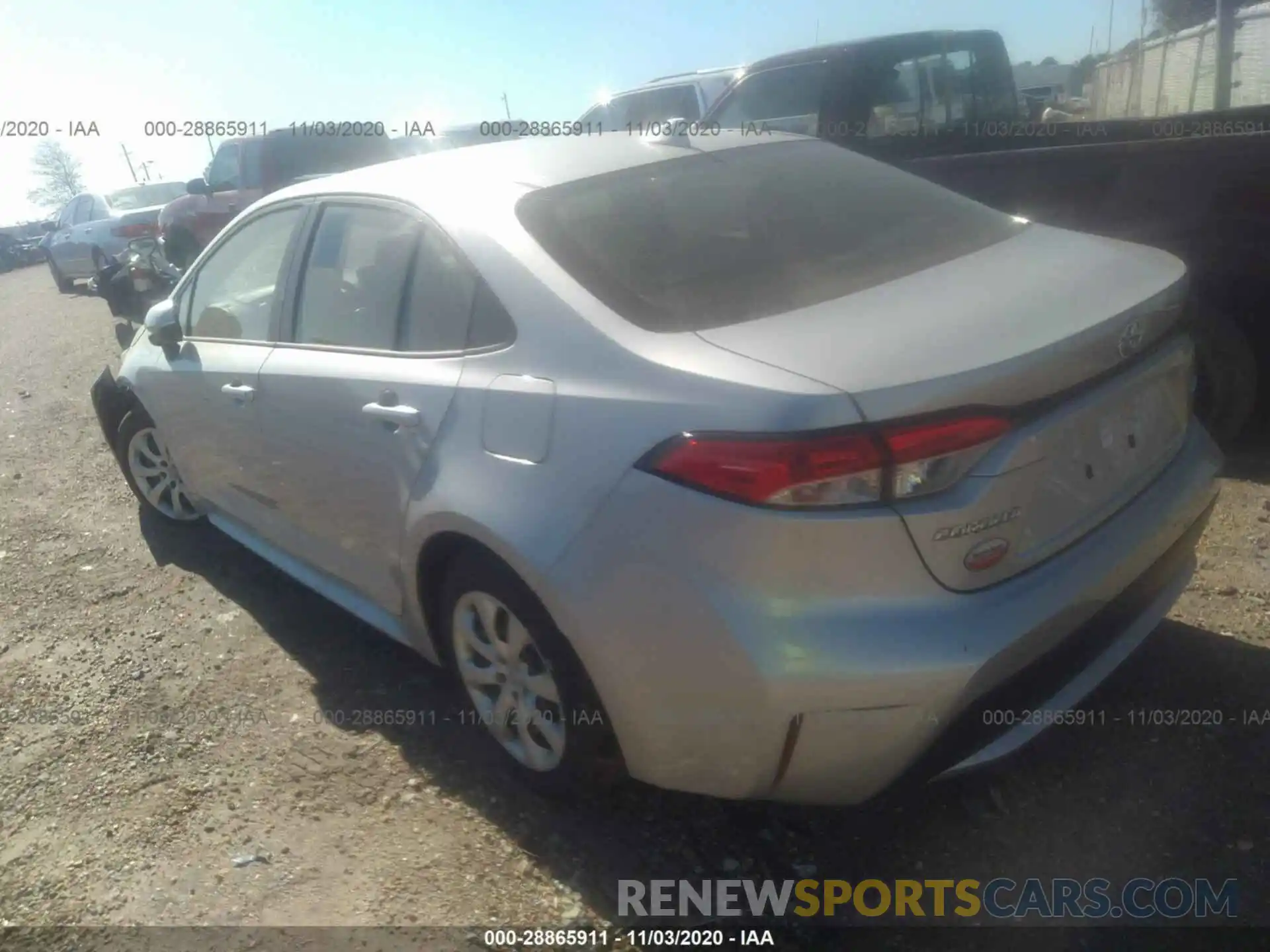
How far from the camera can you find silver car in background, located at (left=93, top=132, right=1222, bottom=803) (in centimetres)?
202

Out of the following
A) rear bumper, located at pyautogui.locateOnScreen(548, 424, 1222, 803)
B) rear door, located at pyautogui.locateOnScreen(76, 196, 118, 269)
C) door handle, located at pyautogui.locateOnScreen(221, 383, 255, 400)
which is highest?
door handle, located at pyautogui.locateOnScreen(221, 383, 255, 400)

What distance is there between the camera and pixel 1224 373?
419cm

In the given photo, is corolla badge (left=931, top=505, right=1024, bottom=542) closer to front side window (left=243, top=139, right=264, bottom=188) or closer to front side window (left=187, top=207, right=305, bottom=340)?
front side window (left=187, top=207, right=305, bottom=340)

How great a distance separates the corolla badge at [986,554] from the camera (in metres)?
2.07

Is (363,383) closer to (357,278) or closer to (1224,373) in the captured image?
(357,278)

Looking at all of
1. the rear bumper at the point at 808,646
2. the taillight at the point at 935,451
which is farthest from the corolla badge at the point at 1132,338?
the taillight at the point at 935,451

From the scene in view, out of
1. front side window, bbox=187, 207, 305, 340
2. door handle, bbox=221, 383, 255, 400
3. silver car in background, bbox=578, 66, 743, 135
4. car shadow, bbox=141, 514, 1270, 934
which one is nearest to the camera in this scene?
car shadow, bbox=141, 514, 1270, 934

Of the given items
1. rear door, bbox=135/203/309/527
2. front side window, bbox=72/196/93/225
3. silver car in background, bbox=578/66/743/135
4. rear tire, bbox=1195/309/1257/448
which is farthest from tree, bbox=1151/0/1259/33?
rear door, bbox=135/203/309/527

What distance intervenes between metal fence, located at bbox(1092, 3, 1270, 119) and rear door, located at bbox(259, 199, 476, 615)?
990 centimetres

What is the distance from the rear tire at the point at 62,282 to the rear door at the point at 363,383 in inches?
669

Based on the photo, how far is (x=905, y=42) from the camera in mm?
6543

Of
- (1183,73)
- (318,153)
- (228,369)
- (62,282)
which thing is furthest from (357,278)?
(1183,73)

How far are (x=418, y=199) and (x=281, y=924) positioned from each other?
194 cm

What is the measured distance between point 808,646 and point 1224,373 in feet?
10.1
